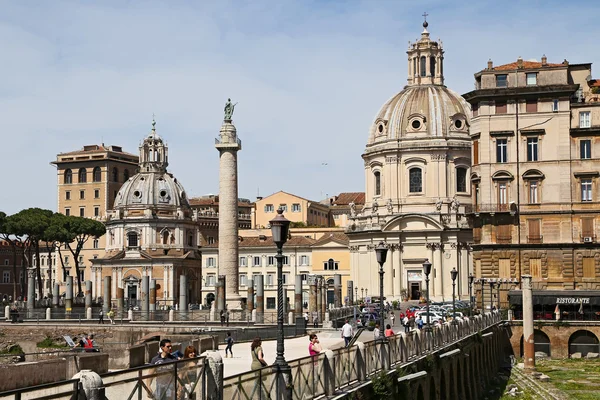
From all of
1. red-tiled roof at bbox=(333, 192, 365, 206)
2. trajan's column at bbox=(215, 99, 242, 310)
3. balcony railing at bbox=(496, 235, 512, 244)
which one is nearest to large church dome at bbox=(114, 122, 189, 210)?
red-tiled roof at bbox=(333, 192, 365, 206)

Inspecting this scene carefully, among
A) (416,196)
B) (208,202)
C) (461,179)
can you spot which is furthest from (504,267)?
(208,202)

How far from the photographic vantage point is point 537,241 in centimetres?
6825

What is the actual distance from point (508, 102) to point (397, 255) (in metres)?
32.4

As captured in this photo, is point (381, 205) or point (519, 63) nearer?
point (519, 63)

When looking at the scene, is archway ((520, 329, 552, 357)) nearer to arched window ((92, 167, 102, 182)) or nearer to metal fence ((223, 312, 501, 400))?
metal fence ((223, 312, 501, 400))

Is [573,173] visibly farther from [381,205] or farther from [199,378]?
[199,378]

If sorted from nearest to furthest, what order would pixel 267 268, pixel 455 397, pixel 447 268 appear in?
pixel 455 397, pixel 447 268, pixel 267 268

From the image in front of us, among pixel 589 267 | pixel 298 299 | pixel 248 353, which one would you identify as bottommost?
pixel 248 353

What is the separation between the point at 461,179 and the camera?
104m

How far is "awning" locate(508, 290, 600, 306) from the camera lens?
64312mm

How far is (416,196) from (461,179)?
5.19m

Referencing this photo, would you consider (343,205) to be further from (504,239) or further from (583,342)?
(583,342)

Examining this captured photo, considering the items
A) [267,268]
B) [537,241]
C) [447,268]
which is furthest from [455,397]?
[267,268]

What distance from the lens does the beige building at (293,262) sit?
375 feet
